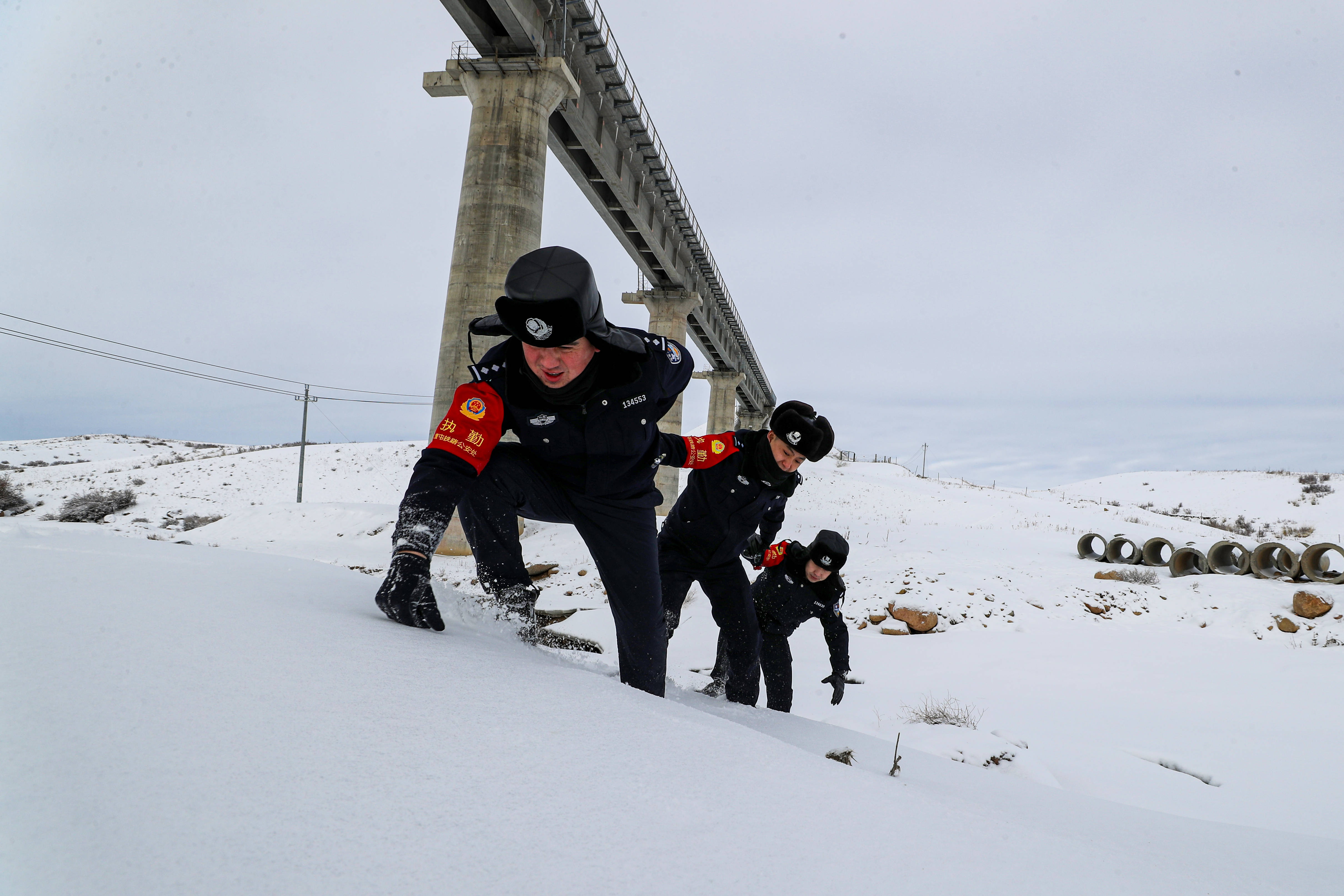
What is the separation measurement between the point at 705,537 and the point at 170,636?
3.36 m

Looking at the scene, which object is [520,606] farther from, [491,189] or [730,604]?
[491,189]

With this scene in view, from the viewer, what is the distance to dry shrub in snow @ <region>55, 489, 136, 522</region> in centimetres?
1830

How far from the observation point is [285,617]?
1984mm

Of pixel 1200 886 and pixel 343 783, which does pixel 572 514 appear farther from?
pixel 1200 886

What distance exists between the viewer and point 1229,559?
13.1 metres

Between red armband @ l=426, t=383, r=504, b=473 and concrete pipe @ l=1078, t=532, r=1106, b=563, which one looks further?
concrete pipe @ l=1078, t=532, r=1106, b=563

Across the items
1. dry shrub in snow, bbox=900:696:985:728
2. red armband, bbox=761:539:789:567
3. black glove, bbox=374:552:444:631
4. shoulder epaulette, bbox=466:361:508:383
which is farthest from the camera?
red armband, bbox=761:539:789:567

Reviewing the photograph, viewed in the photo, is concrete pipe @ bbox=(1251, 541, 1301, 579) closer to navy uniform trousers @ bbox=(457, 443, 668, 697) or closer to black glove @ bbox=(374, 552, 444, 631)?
navy uniform trousers @ bbox=(457, 443, 668, 697)

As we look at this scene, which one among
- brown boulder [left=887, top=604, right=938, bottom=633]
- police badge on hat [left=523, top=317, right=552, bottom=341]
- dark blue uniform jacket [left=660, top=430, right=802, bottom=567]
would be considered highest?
police badge on hat [left=523, top=317, right=552, bottom=341]

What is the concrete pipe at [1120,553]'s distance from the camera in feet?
42.4

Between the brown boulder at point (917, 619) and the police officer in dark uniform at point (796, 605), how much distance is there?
4.35m

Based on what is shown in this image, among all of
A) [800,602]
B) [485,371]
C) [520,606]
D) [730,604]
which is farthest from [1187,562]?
[485,371]

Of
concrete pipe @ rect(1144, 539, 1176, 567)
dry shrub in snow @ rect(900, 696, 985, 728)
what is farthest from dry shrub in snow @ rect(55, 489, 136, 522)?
concrete pipe @ rect(1144, 539, 1176, 567)

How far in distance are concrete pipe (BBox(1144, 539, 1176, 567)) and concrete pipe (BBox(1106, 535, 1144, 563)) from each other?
8 centimetres
